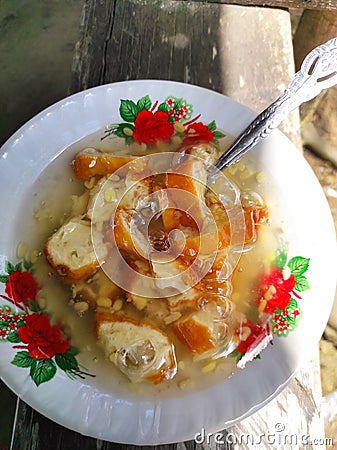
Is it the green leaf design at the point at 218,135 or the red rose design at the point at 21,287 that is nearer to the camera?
the red rose design at the point at 21,287

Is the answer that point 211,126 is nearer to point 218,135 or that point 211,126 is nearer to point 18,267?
point 218,135

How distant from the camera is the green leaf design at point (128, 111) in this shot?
812 mm

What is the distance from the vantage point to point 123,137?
81 centimetres

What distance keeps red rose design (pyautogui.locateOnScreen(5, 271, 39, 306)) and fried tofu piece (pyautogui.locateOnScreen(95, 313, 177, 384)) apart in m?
0.11

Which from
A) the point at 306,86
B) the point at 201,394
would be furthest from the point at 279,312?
the point at 306,86

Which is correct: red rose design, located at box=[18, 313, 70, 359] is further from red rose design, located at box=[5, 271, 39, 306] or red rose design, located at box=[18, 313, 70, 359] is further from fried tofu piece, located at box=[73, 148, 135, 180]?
fried tofu piece, located at box=[73, 148, 135, 180]

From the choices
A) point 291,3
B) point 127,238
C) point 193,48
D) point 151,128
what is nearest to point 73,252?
point 127,238

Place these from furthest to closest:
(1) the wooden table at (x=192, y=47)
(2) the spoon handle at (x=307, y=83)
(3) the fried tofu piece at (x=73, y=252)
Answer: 1. (1) the wooden table at (x=192, y=47)
2. (3) the fried tofu piece at (x=73, y=252)
3. (2) the spoon handle at (x=307, y=83)

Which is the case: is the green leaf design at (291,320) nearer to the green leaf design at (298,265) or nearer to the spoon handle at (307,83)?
the green leaf design at (298,265)

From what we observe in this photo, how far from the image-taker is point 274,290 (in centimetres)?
72

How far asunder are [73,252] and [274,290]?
0.28 metres

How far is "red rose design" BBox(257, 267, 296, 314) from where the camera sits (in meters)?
0.71

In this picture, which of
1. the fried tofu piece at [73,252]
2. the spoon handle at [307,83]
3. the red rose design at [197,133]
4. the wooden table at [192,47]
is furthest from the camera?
the wooden table at [192,47]

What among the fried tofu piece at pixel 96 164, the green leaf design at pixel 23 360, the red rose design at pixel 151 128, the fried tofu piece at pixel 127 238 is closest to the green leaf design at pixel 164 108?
the red rose design at pixel 151 128
